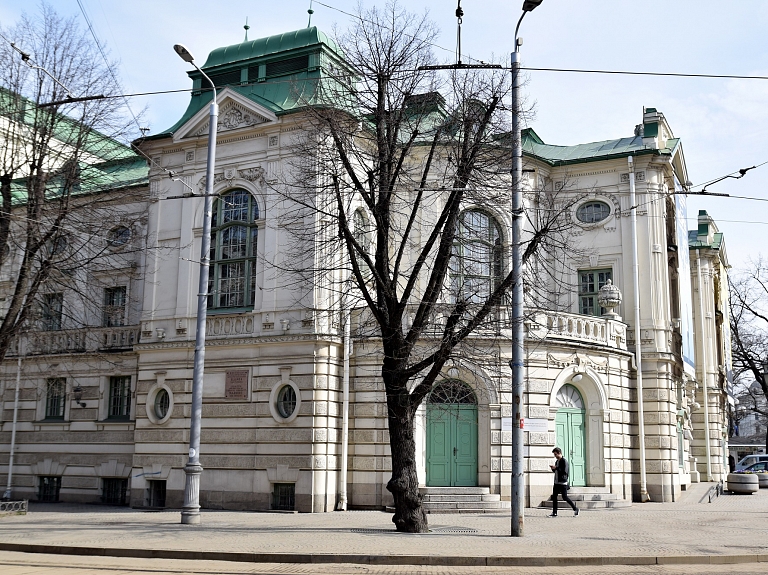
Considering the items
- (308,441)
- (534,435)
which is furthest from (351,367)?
(534,435)

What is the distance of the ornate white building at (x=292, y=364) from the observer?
24734 millimetres

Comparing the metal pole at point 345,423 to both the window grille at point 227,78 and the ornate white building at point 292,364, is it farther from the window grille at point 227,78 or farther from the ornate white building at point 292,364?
the window grille at point 227,78

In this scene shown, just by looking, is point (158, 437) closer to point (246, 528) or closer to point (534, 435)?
point (246, 528)

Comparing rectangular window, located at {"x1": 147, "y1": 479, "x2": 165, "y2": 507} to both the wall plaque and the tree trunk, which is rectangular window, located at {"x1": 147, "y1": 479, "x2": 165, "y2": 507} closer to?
the wall plaque

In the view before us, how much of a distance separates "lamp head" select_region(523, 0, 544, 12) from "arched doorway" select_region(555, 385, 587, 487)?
43.3 ft

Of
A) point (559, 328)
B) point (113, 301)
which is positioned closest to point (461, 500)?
point (559, 328)

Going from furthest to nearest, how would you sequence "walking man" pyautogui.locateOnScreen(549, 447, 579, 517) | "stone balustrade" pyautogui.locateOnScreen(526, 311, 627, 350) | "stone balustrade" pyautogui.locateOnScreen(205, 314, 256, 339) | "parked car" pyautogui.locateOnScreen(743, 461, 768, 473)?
1. "parked car" pyautogui.locateOnScreen(743, 461, 768, 473)
2. "stone balustrade" pyautogui.locateOnScreen(205, 314, 256, 339)
3. "stone balustrade" pyautogui.locateOnScreen(526, 311, 627, 350)
4. "walking man" pyautogui.locateOnScreen(549, 447, 579, 517)

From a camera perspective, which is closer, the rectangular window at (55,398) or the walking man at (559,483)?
the walking man at (559,483)

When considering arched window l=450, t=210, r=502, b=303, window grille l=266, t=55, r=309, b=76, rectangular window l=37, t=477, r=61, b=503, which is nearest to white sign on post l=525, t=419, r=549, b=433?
arched window l=450, t=210, r=502, b=303

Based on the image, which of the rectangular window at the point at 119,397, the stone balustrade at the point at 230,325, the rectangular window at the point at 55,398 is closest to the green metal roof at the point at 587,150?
the stone balustrade at the point at 230,325

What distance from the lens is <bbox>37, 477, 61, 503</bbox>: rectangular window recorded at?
3072cm

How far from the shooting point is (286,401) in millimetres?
25328

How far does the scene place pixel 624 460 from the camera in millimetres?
27578

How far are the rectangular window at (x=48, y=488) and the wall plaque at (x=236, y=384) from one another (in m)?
9.46
